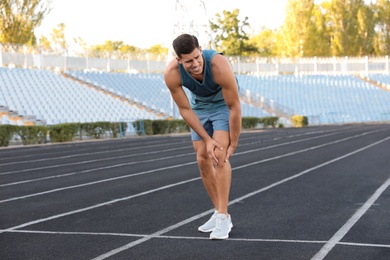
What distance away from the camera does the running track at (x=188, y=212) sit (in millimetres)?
5586

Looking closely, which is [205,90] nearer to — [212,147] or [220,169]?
[212,147]

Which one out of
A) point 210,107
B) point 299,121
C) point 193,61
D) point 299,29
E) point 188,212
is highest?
point 299,29

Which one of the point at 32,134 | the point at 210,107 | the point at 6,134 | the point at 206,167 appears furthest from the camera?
the point at 32,134

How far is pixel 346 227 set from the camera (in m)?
6.50

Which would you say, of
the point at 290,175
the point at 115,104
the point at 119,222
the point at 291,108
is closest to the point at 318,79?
the point at 291,108

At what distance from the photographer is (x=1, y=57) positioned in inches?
1756

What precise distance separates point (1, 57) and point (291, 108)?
83.5ft

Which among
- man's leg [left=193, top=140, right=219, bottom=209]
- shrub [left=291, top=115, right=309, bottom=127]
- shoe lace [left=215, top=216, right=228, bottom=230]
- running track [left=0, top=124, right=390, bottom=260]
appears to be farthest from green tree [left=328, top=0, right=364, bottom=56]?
shoe lace [left=215, top=216, right=228, bottom=230]

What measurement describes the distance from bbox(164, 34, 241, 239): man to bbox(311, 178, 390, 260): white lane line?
925 millimetres

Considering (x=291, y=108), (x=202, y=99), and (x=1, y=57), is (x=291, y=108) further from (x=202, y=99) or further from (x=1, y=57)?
(x=202, y=99)

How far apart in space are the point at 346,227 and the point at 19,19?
52.5 meters

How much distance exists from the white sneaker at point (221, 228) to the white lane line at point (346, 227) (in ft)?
2.94

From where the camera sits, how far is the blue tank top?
19.4 feet

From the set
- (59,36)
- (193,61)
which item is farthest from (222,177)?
(59,36)
